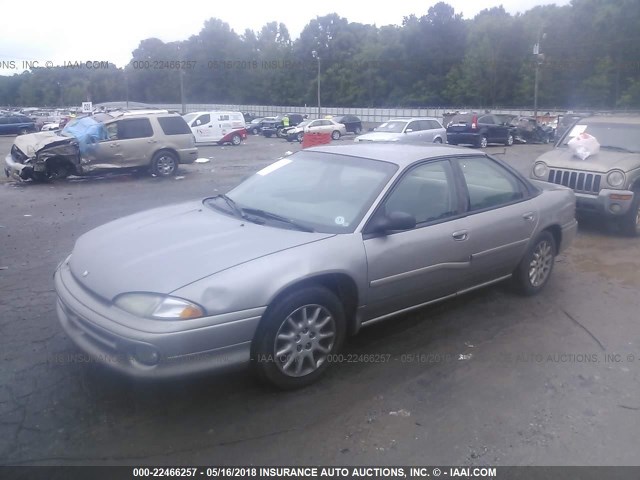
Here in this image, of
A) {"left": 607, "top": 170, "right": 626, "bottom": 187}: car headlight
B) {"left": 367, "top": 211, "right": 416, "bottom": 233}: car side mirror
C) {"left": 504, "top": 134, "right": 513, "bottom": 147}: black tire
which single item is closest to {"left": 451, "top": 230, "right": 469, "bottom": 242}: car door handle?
{"left": 367, "top": 211, "right": 416, "bottom": 233}: car side mirror

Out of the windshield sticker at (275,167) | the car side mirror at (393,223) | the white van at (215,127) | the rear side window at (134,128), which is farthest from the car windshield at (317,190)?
the white van at (215,127)

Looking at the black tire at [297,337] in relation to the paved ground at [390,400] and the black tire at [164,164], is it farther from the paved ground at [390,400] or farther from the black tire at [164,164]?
the black tire at [164,164]

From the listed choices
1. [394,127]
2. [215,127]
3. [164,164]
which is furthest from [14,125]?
[164,164]

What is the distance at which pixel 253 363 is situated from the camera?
3533mm

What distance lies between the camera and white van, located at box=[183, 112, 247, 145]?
27.9 meters

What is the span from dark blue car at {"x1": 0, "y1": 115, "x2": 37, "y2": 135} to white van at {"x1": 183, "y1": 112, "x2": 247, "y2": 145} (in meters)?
13.5

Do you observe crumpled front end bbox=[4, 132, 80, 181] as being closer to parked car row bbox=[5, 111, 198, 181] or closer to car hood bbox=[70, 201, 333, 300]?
parked car row bbox=[5, 111, 198, 181]

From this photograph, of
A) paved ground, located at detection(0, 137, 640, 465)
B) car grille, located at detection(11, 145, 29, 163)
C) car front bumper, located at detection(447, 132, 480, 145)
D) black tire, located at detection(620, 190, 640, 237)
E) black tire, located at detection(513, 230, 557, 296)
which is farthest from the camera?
car front bumper, located at detection(447, 132, 480, 145)

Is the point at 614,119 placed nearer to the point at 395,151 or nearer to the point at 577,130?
the point at 577,130

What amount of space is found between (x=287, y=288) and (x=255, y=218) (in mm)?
889

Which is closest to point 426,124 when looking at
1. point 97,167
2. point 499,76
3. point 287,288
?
point 97,167

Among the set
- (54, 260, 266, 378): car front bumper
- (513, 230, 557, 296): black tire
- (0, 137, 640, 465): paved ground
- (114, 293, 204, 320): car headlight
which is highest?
(114, 293, 204, 320): car headlight

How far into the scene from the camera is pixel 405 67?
226 feet

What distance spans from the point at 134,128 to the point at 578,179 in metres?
10.6
